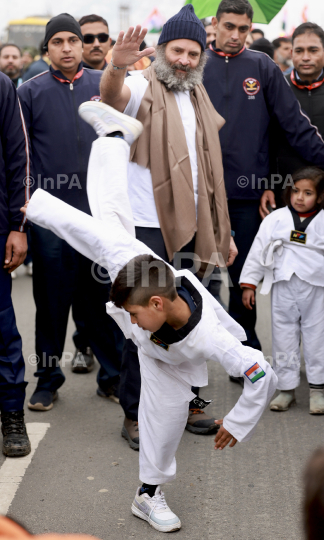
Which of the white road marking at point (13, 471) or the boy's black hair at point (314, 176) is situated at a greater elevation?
the boy's black hair at point (314, 176)

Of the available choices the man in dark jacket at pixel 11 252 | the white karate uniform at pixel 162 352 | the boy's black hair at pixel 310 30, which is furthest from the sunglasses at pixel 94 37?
the white karate uniform at pixel 162 352

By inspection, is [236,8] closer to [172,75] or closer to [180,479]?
[172,75]

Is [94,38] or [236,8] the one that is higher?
[236,8]

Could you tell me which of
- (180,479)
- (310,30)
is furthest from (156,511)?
(310,30)

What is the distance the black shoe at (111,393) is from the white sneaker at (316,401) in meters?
1.23

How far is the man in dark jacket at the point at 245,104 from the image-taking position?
446 centimetres

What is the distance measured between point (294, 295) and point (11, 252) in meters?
1.80

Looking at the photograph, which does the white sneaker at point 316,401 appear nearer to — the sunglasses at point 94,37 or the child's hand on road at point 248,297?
the child's hand on road at point 248,297

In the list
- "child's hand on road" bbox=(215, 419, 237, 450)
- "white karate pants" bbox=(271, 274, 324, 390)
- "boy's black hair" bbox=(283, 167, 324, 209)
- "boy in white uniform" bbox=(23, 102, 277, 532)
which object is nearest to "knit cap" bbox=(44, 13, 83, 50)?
"boy in white uniform" bbox=(23, 102, 277, 532)

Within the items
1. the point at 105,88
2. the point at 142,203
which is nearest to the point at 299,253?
the point at 142,203

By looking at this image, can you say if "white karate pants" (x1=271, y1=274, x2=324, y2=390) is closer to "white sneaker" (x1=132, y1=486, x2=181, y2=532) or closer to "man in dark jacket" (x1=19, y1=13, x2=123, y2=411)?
"man in dark jacket" (x1=19, y1=13, x2=123, y2=411)

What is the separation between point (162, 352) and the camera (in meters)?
2.82

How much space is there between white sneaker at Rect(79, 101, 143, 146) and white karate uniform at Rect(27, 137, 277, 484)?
1.52ft

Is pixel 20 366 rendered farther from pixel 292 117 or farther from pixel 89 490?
pixel 292 117
